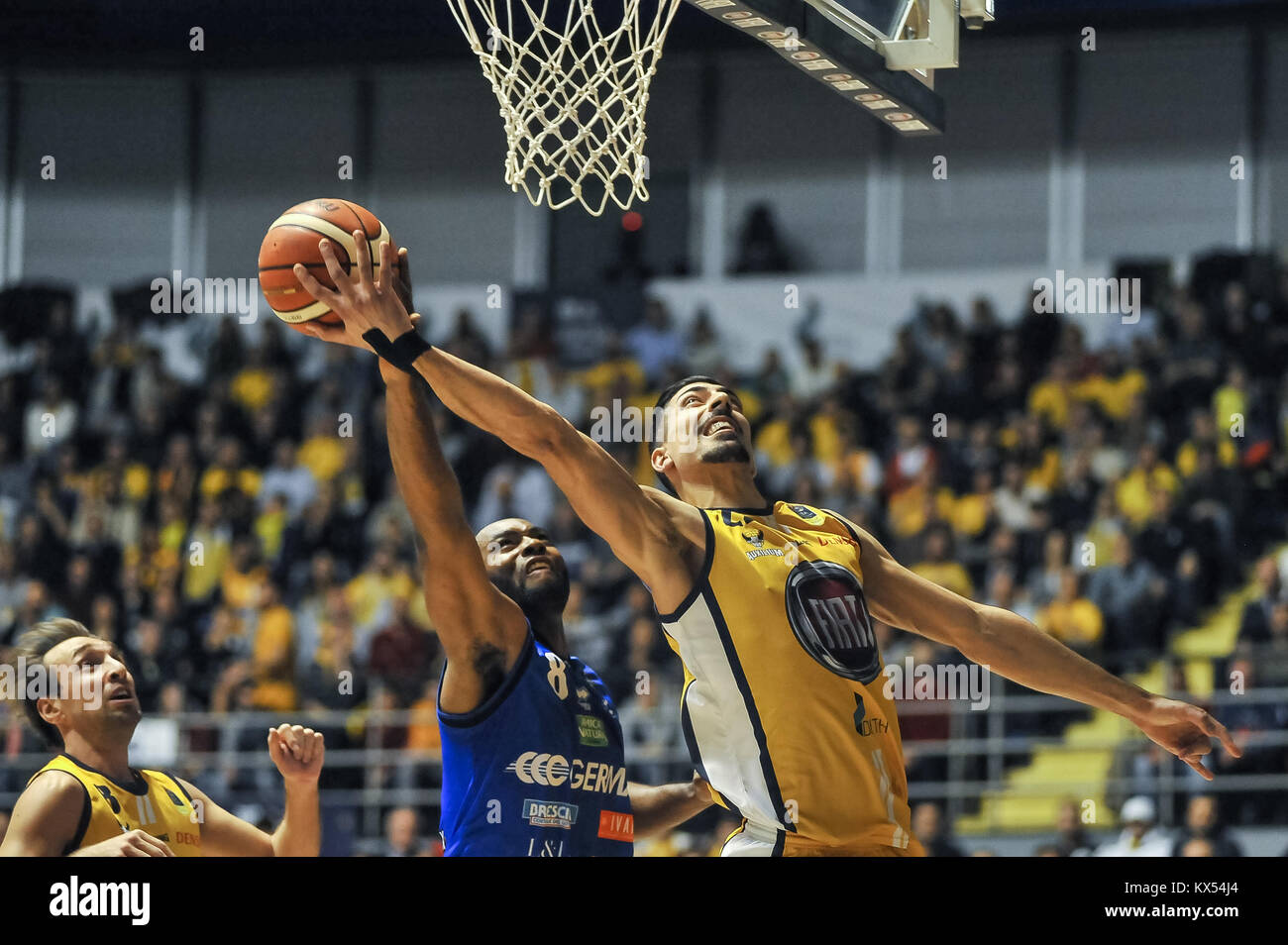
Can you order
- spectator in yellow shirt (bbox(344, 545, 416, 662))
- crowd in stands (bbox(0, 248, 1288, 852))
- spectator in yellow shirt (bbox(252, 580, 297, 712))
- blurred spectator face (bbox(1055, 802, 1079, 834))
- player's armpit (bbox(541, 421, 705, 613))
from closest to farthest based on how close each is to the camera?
player's armpit (bbox(541, 421, 705, 613)), blurred spectator face (bbox(1055, 802, 1079, 834)), crowd in stands (bbox(0, 248, 1288, 852)), spectator in yellow shirt (bbox(252, 580, 297, 712)), spectator in yellow shirt (bbox(344, 545, 416, 662))

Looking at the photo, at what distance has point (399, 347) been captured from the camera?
438 centimetres

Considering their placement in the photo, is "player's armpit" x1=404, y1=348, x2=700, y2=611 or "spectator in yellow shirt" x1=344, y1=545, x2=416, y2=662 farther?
"spectator in yellow shirt" x1=344, y1=545, x2=416, y2=662

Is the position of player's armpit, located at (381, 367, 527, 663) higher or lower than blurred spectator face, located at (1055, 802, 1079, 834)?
higher

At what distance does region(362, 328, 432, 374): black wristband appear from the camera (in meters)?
4.37

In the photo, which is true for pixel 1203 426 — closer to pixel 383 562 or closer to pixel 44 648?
pixel 383 562

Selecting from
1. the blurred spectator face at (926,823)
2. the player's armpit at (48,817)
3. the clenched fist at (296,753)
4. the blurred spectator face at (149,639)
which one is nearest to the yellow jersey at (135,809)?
the player's armpit at (48,817)

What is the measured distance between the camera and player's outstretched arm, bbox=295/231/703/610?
440 cm

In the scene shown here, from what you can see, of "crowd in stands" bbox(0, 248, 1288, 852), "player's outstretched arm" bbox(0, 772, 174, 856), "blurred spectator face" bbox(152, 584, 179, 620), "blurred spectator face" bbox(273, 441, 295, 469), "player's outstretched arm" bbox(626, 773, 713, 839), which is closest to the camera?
"player's outstretched arm" bbox(0, 772, 174, 856)

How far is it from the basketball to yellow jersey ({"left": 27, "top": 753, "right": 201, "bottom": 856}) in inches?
56.4

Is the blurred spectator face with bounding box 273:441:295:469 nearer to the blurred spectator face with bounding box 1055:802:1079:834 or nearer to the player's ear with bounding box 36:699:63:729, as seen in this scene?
the blurred spectator face with bounding box 1055:802:1079:834

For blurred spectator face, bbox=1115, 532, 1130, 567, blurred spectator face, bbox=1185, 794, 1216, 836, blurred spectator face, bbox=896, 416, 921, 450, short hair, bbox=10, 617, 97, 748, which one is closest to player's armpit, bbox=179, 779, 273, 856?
short hair, bbox=10, 617, 97, 748

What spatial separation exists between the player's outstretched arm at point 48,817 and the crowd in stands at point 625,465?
5710mm

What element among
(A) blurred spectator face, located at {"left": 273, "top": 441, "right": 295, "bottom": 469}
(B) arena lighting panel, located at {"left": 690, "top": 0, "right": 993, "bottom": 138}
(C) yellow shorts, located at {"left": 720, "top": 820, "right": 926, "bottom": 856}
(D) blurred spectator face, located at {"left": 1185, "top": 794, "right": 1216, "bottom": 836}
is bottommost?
(D) blurred spectator face, located at {"left": 1185, "top": 794, "right": 1216, "bottom": 836}
